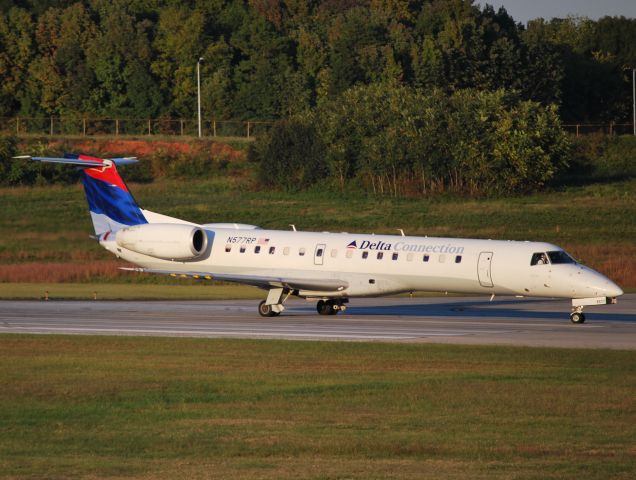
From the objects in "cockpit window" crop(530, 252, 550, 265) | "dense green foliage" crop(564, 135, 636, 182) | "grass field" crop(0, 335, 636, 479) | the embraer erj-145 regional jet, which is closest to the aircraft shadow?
the embraer erj-145 regional jet

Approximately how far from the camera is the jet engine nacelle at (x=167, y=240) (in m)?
36.3

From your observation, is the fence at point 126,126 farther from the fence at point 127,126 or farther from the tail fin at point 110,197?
the tail fin at point 110,197

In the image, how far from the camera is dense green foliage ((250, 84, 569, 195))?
76.4 meters

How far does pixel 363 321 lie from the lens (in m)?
34.3

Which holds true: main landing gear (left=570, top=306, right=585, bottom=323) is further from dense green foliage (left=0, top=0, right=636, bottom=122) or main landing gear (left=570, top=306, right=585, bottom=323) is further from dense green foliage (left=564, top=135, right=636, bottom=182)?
dense green foliage (left=0, top=0, right=636, bottom=122)

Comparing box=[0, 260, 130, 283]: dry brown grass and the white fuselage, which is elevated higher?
the white fuselage

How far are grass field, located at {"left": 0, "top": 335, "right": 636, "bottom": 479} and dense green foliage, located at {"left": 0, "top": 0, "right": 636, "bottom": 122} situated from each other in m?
66.1

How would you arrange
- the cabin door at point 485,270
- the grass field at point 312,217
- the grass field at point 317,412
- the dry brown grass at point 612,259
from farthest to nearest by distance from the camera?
1. the grass field at point 312,217
2. the dry brown grass at point 612,259
3. the cabin door at point 485,270
4. the grass field at point 317,412

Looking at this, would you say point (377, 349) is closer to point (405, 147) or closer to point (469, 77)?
point (405, 147)

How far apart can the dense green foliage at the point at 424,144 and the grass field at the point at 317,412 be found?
51.0 m

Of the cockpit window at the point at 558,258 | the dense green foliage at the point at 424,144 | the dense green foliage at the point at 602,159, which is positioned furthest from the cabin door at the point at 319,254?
the dense green foliage at the point at 602,159

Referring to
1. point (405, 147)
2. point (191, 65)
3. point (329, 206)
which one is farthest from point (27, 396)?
point (191, 65)

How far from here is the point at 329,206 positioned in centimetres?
7412

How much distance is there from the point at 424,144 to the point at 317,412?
60.1m
